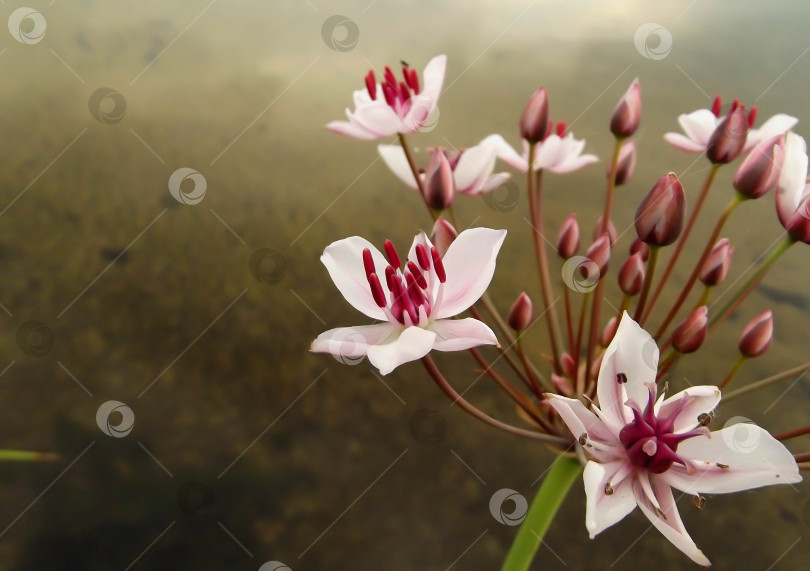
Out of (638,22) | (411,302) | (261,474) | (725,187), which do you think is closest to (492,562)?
(261,474)

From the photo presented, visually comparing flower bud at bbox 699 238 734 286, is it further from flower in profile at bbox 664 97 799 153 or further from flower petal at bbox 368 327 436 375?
flower petal at bbox 368 327 436 375

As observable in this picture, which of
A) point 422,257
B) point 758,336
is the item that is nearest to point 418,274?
point 422,257

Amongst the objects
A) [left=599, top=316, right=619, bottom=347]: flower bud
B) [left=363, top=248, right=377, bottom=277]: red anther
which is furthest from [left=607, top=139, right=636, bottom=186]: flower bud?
[left=363, top=248, right=377, bottom=277]: red anther

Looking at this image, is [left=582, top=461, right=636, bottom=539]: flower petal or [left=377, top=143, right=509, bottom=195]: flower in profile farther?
[left=377, top=143, right=509, bottom=195]: flower in profile

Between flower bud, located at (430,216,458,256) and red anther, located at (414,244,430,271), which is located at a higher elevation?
flower bud, located at (430,216,458,256)

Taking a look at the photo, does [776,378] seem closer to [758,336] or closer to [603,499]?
[758,336]

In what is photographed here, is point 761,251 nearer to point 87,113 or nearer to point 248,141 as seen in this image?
point 248,141
